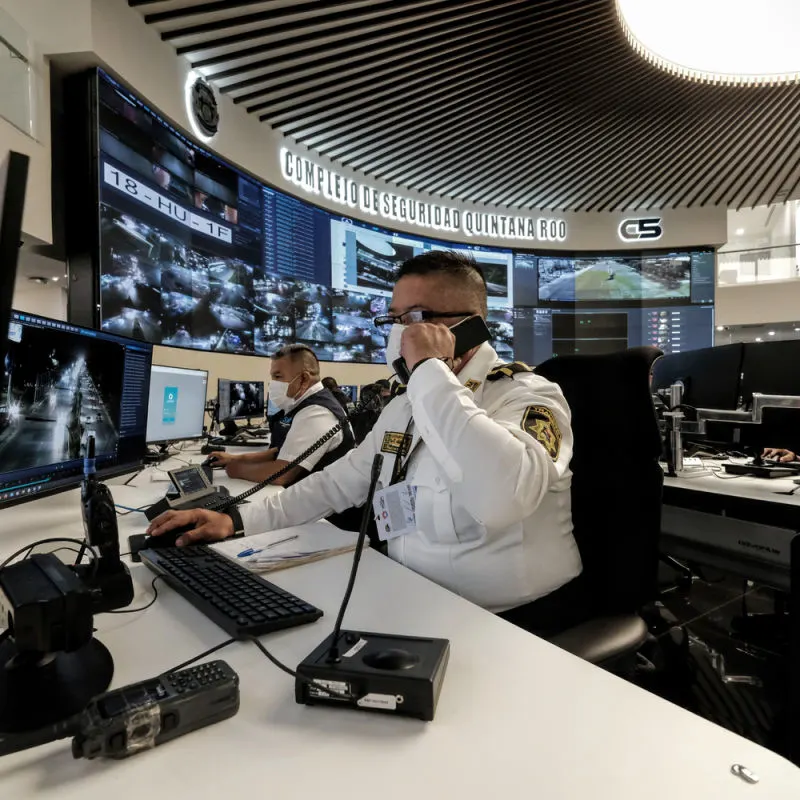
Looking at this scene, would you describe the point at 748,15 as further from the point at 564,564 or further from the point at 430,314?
the point at 564,564

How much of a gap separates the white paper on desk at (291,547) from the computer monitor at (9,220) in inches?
28.5

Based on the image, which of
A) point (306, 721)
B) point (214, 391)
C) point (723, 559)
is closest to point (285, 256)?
point (214, 391)

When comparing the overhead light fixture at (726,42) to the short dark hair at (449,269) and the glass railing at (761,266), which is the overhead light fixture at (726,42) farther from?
the short dark hair at (449,269)

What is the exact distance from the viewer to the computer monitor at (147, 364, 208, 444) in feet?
8.14

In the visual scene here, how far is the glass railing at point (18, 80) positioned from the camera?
9.13ft

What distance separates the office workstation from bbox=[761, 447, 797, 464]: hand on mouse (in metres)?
0.16

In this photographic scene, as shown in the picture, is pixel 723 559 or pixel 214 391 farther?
pixel 214 391

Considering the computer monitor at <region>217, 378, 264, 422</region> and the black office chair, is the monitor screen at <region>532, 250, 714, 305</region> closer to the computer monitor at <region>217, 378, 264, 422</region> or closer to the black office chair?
the computer monitor at <region>217, 378, 264, 422</region>

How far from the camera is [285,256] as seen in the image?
526cm

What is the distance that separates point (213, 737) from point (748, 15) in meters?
7.38

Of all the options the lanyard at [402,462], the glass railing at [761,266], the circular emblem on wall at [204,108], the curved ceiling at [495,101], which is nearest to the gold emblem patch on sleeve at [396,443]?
the lanyard at [402,462]

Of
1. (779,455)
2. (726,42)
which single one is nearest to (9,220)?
(779,455)

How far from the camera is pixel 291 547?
3.84 ft

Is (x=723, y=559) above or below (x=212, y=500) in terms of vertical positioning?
below
